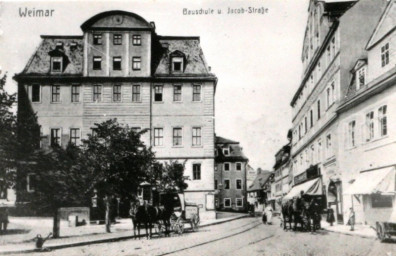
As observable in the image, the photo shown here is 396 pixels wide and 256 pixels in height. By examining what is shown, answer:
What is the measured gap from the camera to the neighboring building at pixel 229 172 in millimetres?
11142

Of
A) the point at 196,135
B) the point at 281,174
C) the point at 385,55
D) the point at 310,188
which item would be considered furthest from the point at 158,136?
the point at 281,174

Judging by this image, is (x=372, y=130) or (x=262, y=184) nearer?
(x=372, y=130)

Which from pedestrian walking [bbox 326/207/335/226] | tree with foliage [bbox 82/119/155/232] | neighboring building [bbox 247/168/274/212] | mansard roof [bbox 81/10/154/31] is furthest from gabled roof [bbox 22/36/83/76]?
pedestrian walking [bbox 326/207/335/226]

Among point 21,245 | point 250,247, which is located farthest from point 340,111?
point 21,245

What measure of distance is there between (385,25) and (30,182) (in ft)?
27.1

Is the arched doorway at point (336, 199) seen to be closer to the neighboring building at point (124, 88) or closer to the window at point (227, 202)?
the window at point (227, 202)

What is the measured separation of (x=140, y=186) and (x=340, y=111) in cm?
481

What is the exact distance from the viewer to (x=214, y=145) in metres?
12.0

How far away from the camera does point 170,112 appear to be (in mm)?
12000

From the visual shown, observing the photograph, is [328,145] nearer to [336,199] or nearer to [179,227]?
[336,199]

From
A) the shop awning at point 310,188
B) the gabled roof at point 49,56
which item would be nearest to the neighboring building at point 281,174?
the shop awning at point 310,188

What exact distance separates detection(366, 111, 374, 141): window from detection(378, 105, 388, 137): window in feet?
0.98

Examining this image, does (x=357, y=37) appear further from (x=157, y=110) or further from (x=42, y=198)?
(x=42, y=198)

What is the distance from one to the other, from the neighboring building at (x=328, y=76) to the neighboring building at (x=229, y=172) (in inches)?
56.0
